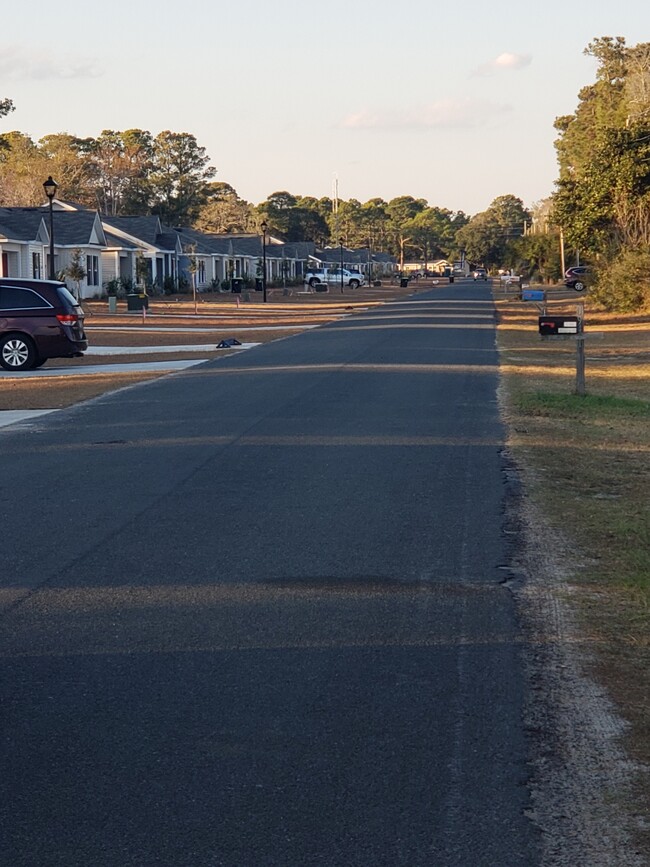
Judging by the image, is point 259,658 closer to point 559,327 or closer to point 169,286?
point 559,327

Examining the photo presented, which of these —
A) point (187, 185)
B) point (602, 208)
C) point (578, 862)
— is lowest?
point (578, 862)

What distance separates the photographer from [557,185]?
54812mm

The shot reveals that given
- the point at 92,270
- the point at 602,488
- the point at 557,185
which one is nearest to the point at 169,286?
the point at 92,270

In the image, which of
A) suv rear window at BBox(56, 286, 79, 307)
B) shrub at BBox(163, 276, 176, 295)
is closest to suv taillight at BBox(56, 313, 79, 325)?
suv rear window at BBox(56, 286, 79, 307)

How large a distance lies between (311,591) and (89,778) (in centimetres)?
290

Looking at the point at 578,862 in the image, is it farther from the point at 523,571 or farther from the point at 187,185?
the point at 187,185

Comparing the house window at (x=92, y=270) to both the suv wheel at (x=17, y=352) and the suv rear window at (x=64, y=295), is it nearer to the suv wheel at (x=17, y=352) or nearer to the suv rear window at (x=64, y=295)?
the suv wheel at (x=17, y=352)

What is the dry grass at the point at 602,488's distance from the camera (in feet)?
20.9

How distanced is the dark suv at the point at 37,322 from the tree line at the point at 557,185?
2776cm

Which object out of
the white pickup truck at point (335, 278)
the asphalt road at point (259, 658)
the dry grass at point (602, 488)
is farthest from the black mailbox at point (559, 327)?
the white pickup truck at point (335, 278)

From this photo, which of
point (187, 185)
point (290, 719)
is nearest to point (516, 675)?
point (290, 719)

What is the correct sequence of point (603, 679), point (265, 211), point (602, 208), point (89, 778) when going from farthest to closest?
point (265, 211)
point (602, 208)
point (603, 679)
point (89, 778)

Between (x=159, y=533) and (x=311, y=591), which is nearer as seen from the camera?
(x=311, y=591)

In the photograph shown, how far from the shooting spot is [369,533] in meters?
9.18
